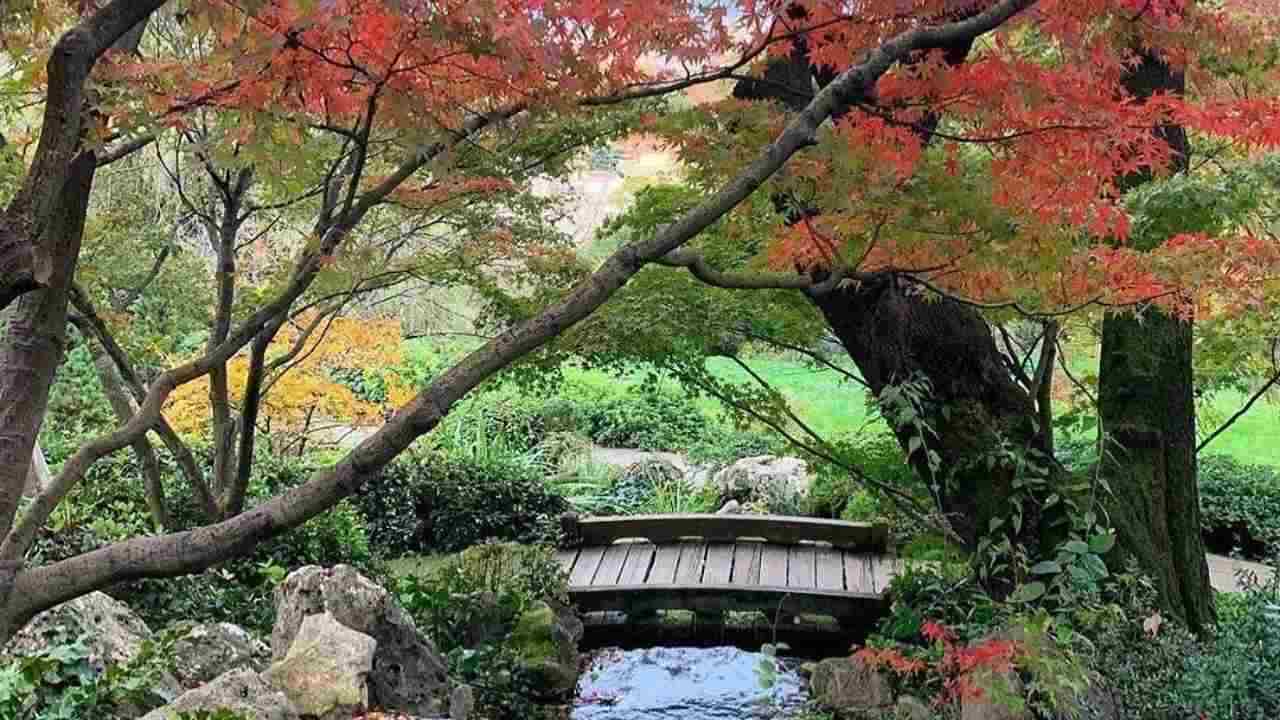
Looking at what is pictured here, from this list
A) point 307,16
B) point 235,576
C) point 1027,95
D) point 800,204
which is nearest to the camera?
point 307,16

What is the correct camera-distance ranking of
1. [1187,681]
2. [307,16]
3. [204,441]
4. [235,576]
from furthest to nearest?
[204,441] < [235,576] < [1187,681] < [307,16]

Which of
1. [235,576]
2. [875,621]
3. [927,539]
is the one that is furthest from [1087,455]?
[235,576]

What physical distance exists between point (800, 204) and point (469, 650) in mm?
3259

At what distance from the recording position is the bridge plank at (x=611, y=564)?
7.13 m

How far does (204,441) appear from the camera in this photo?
858 centimetres

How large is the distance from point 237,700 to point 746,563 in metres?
4.67

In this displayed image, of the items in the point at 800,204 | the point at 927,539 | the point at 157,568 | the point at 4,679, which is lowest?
the point at 4,679

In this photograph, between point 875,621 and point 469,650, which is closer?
point 469,650

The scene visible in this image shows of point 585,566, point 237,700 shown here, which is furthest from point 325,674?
point 585,566

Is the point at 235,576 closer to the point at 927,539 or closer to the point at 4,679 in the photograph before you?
the point at 4,679

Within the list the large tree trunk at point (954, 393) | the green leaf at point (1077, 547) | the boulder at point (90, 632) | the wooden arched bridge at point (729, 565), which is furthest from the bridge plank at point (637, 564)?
the boulder at point (90, 632)

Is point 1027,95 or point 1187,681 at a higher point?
point 1027,95

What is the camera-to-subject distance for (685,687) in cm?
639

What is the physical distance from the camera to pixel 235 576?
619 cm
